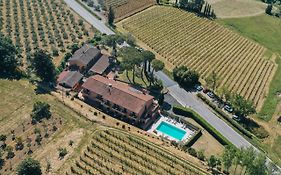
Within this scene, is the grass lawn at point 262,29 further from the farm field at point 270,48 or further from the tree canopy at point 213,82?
the tree canopy at point 213,82

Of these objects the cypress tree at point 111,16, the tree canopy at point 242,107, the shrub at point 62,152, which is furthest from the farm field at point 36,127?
the cypress tree at point 111,16

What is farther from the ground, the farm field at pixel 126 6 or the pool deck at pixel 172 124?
the pool deck at pixel 172 124

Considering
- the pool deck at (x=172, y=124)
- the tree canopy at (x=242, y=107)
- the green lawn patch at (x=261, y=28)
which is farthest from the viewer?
the green lawn patch at (x=261, y=28)

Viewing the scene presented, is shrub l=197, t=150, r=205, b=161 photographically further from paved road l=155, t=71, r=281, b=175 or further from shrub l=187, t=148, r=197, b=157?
paved road l=155, t=71, r=281, b=175

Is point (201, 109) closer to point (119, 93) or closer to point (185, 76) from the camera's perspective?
point (185, 76)

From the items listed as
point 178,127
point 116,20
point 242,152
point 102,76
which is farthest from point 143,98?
point 116,20

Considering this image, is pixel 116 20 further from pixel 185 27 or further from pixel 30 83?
pixel 30 83

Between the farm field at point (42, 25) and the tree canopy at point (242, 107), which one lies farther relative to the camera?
the farm field at point (42, 25)

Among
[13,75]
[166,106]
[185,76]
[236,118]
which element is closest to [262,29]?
[185,76]
